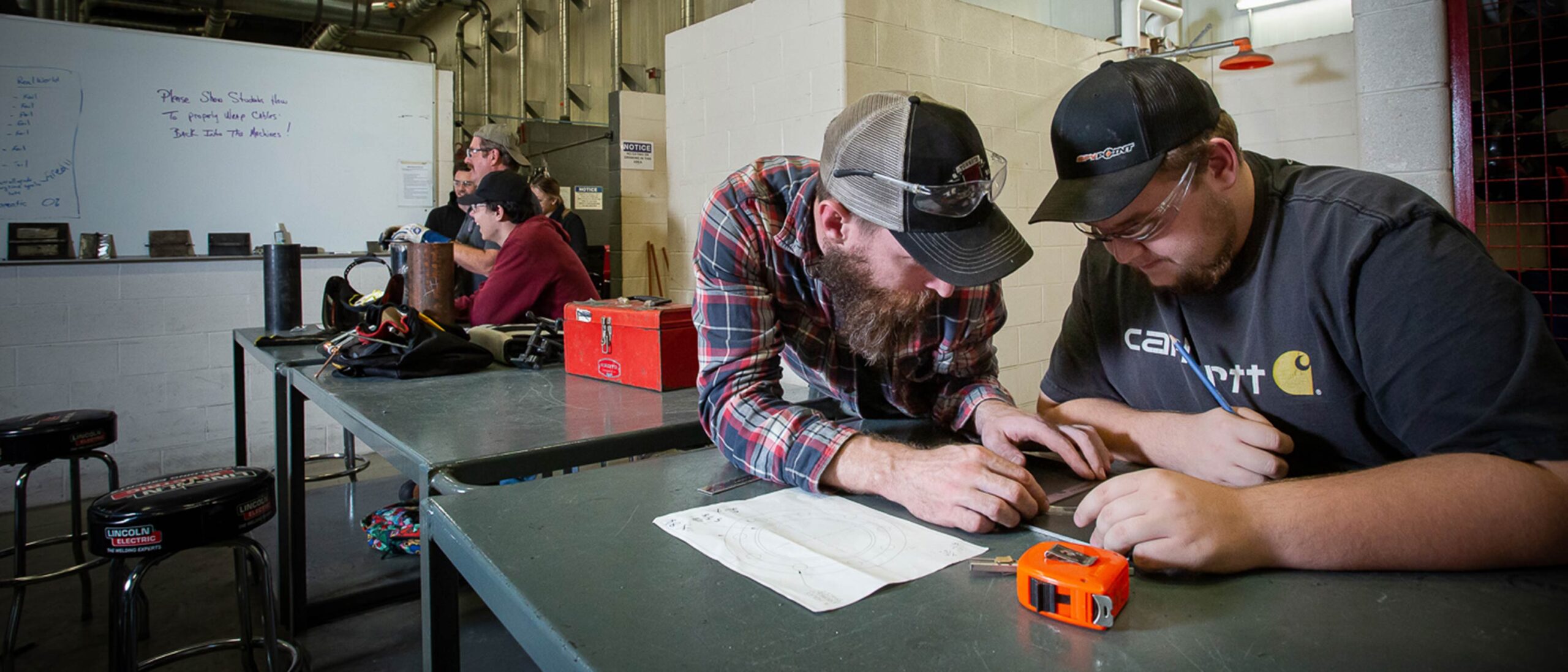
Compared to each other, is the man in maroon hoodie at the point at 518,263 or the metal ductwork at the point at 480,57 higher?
the metal ductwork at the point at 480,57

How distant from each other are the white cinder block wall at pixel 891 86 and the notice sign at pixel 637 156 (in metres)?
0.82

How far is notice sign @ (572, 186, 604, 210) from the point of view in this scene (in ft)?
15.8

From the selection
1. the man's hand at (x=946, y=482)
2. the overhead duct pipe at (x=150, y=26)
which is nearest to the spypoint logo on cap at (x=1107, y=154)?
the man's hand at (x=946, y=482)

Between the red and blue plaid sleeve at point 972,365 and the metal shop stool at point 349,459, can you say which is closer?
the red and blue plaid sleeve at point 972,365

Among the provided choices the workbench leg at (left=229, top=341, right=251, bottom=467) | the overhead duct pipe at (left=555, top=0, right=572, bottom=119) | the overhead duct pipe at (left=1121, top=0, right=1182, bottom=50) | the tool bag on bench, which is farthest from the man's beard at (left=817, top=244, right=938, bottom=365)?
the overhead duct pipe at (left=555, top=0, right=572, bottom=119)

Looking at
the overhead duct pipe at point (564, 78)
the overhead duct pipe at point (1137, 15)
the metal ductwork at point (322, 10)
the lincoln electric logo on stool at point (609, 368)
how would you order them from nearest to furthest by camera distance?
the lincoln electric logo on stool at point (609, 368)
the overhead duct pipe at point (1137, 15)
the metal ductwork at point (322, 10)
the overhead duct pipe at point (564, 78)

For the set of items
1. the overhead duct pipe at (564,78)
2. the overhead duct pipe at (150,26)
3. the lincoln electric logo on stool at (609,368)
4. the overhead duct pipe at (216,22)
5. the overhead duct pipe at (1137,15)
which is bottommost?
the lincoln electric logo on stool at (609,368)

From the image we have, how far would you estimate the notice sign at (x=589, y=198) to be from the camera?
15.8 ft

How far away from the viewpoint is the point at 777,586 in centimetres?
72

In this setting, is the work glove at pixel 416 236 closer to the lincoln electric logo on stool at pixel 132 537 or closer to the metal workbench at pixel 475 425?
the metal workbench at pixel 475 425

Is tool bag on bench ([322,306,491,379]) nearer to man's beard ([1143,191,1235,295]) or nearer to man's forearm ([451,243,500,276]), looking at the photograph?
man's forearm ([451,243,500,276])

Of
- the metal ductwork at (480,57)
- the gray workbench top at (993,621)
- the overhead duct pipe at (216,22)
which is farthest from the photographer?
the metal ductwork at (480,57)

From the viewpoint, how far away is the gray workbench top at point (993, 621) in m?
0.59

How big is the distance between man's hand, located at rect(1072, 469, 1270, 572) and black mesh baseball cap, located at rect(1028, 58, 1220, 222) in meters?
0.35
